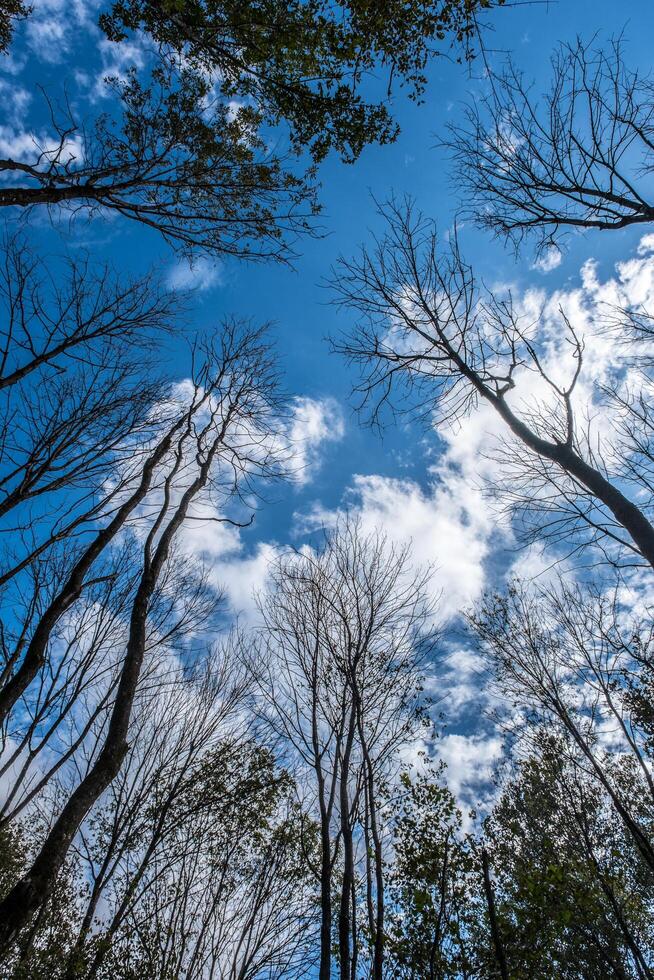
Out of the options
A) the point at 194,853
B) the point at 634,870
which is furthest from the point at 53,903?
the point at 634,870

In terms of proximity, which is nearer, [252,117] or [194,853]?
[252,117]

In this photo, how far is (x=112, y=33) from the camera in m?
5.08

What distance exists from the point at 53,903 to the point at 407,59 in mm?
15415

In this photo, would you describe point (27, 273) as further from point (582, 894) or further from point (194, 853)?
point (582, 894)

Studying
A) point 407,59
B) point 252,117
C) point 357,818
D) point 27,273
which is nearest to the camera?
point 407,59

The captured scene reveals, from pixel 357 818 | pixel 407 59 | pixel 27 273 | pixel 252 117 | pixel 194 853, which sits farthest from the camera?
pixel 194 853

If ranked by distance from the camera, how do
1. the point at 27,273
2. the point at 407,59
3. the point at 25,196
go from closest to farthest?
the point at 25,196 < the point at 407,59 < the point at 27,273

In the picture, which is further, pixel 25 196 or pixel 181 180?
pixel 181 180

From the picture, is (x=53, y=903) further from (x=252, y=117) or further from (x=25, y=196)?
→ (x=252, y=117)

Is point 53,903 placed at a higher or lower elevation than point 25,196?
lower

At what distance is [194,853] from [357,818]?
4434mm

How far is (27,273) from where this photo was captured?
17.5 feet

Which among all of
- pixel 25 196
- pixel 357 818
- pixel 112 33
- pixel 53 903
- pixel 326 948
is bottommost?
pixel 53 903

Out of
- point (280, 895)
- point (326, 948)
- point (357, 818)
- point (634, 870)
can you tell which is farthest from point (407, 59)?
point (634, 870)
